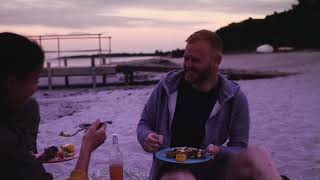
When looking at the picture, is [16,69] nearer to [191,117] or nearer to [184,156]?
[184,156]

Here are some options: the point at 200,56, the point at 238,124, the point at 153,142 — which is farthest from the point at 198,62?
the point at 153,142

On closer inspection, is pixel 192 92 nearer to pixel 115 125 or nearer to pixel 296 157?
pixel 296 157

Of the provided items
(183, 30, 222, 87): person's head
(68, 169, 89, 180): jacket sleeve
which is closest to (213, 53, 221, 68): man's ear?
(183, 30, 222, 87): person's head

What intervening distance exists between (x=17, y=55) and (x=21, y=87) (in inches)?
4.8

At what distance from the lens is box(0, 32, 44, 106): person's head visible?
5.54 ft

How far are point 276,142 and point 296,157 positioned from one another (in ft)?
2.81

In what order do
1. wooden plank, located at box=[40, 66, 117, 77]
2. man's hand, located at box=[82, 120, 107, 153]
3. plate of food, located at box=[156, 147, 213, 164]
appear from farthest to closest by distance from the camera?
wooden plank, located at box=[40, 66, 117, 77] < plate of food, located at box=[156, 147, 213, 164] < man's hand, located at box=[82, 120, 107, 153]

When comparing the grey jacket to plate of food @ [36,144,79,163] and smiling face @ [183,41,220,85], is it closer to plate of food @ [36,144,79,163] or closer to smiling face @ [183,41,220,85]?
smiling face @ [183,41,220,85]

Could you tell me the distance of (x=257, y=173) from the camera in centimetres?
264

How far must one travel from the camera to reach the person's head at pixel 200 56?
306 cm

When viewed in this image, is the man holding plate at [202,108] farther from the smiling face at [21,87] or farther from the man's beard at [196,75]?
the smiling face at [21,87]

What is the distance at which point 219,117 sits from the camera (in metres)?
3.04

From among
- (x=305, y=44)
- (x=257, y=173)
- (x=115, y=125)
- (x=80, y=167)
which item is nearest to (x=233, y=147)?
(x=257, y=173)

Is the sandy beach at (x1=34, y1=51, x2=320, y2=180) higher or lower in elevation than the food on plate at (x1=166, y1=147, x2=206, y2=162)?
lower
